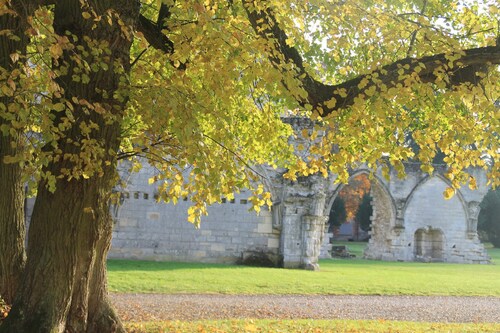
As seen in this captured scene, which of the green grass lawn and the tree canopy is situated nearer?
the tree canopy

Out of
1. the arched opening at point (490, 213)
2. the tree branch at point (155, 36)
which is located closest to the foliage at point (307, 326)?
the tree branch at point (155, 36)

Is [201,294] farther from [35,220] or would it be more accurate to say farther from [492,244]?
[492,244]

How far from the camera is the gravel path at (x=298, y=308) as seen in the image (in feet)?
32.7

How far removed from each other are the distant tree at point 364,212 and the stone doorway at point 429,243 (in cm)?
1398

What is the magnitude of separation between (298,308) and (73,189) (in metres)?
6.44

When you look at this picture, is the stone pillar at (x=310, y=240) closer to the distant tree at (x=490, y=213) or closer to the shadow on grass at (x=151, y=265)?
the shadow on grass at (x=151, y=265)

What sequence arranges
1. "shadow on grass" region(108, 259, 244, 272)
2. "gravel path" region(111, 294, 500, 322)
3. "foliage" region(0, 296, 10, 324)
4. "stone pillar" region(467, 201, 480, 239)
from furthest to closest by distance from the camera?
1. "stone pillar" region(467, 201, 480, 239)
2. "shadow on grass" region(108, 259, 244, 272)
3. "gravel path" region(111, 294, 500, 322)
4. "foliage" region(0, 296, 10, 324)

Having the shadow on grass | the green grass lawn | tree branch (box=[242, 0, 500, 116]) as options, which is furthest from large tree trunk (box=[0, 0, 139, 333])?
the shadow on grass

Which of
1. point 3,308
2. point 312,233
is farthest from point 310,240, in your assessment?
point 3,308

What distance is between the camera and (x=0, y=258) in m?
6.85

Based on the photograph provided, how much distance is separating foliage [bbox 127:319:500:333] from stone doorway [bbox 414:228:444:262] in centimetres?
1816

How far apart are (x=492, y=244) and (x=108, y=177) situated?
4315cm

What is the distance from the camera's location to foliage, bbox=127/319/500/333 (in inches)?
317

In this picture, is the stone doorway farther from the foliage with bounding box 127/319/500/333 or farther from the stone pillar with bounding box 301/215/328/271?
the foliage with bounding box 127/319/500/333
